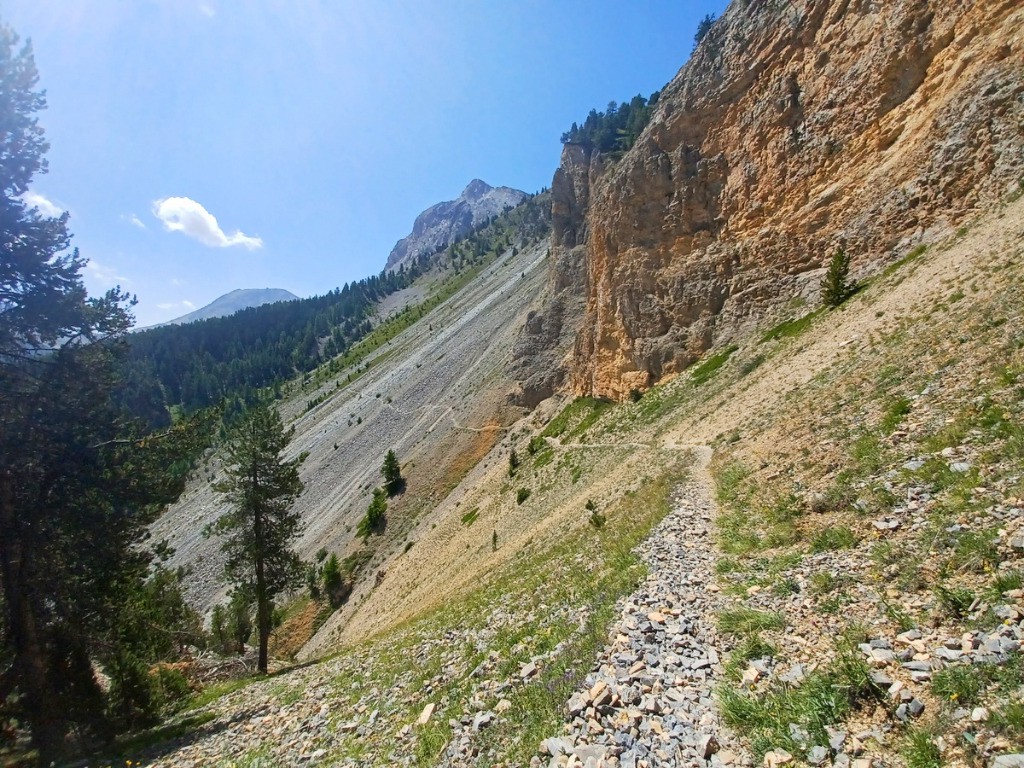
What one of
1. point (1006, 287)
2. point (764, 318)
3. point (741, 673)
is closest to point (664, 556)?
point (741, 673)

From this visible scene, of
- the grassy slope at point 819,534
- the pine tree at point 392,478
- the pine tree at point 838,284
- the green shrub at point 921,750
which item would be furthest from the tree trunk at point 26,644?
the pine tree at point 392,478

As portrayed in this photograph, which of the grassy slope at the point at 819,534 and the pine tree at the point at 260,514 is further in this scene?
the pine tree at the point at 260,514

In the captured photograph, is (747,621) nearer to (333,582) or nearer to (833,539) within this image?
(833,539)

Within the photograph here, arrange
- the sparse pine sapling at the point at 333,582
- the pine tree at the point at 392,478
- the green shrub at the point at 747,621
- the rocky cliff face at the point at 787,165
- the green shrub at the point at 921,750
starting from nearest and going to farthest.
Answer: the green shrub at the point at 921,750
the green shrub at the point at 747,621
the rocky cliff face at the point at 787,165
the sparse pine sapling at the point at 333,582
the pine tree at the point at 392,478

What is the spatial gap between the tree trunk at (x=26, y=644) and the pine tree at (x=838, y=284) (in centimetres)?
3657

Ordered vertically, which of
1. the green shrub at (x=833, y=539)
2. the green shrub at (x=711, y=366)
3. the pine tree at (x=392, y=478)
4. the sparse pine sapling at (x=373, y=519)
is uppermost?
the green shrub at (x=833, y=539)

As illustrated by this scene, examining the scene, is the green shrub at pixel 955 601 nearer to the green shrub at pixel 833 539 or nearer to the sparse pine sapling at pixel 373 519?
the green shrub at pixel 833 539

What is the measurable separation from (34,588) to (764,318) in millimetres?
40517

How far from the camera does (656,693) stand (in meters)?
5.91

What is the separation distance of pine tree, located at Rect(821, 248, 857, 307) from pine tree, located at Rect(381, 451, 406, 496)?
161ft

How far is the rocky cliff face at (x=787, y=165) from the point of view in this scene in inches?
1046

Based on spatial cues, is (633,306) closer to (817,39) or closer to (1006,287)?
(817,39)

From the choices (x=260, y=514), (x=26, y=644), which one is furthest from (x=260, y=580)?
(x=26, y=644)

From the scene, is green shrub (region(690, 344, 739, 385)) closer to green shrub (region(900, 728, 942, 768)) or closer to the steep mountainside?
the steep mountainside
